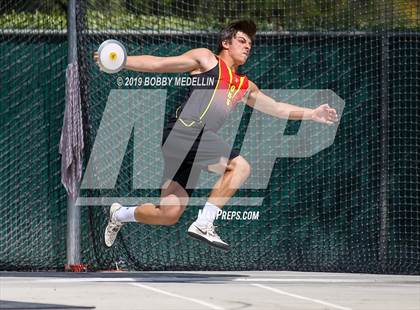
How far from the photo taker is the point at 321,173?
13.1 meters

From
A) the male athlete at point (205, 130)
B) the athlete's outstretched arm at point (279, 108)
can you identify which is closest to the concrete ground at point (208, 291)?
the male athlete at point (205, 130)

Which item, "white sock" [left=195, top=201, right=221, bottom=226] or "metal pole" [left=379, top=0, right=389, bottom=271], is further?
"metal pole" [left=379, top=0, right=389, bottom=271]

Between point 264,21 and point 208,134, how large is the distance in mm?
3019

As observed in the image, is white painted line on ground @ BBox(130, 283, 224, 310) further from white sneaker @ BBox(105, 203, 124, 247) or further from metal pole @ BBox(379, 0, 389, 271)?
metal pole @ BBox(379, 0, 389, 271)

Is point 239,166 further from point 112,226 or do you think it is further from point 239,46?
point 112,226

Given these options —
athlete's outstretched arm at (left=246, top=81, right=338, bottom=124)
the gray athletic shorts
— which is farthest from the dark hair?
the gray athletic shorts

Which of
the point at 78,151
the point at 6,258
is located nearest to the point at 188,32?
the point at 78,151

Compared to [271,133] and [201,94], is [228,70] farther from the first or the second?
[271,133]

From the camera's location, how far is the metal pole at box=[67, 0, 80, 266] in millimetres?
12516

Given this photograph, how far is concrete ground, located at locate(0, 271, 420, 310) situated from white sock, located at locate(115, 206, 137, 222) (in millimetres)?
609

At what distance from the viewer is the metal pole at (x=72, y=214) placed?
12516mm

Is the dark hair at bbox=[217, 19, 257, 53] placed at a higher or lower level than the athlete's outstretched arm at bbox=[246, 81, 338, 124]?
higher

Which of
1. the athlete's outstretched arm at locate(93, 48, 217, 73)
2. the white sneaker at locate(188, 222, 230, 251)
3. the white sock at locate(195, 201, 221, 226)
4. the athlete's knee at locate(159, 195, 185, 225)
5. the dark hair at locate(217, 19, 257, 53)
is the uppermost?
the dark hair at locate(217, 19, 257, 53)

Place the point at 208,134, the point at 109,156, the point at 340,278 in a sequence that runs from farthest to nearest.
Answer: the point at 109,156 → the point at 340,278 → the point at 208,134
